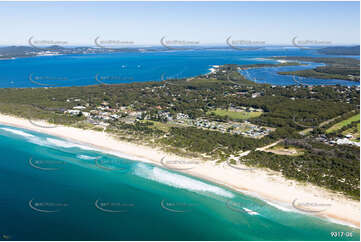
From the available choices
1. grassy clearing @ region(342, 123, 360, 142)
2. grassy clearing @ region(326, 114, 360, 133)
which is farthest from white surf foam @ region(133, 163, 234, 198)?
grassy clearing @ region(326, 114, 360, 133)

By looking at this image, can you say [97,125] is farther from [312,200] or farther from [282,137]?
[312,200]

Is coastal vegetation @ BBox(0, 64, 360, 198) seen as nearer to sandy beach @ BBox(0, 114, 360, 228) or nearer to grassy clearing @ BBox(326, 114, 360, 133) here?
grassy clearing @ BBox(326, 114, 360, 133)

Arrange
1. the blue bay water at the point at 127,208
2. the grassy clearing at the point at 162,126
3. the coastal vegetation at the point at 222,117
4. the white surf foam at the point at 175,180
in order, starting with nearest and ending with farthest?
the blue bay water at the point at 127,208 → the white surf foam at the point at 175,180 → the coastal vegetation at the point at 222,117 → the grassy clearing at the point at 162,126

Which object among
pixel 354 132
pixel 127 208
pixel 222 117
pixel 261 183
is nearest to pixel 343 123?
pixel 354 132

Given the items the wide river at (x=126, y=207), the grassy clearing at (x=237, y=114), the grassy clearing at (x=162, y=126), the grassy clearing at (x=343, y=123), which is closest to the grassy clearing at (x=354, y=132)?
the grassy clearing at (x=343, y=123)

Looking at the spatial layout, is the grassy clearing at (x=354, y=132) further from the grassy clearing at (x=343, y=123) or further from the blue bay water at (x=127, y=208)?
the blue bay water at (x=127, y=208)

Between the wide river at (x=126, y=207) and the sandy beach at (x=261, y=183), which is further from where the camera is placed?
the sandy beach at (x=261, y=183)
